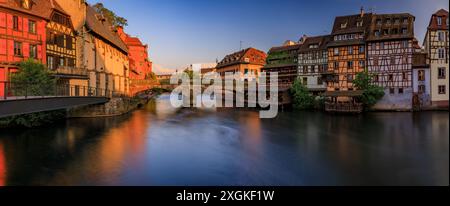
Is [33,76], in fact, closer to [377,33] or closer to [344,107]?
[344,107]

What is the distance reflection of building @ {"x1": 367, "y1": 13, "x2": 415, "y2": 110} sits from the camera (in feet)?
63.5

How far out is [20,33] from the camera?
1323 cm

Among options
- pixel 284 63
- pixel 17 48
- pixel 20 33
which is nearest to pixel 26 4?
pixel 20 33

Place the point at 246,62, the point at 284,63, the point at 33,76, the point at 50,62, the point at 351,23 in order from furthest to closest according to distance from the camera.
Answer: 1. the point at 246,62
2. the point at 284,63
3. the point at 351,23
4. the point at 50,62
5. the point at 33,76

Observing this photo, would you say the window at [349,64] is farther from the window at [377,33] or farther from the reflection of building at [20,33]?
the reflection of building at [20,33]

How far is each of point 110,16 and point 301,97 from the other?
20.4m

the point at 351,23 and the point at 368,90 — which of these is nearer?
the point at 368,90

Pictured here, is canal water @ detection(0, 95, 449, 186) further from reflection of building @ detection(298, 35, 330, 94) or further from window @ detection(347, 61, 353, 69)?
reflection of building @ detection(298, 35, 330, 94)

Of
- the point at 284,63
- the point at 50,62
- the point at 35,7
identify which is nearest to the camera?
the point at 35,7

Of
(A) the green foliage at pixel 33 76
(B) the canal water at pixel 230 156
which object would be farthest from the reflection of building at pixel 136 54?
(B) the canal water at pixel 230 156

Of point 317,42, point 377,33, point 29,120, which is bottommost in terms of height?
point 29,120

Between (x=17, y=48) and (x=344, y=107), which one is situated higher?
(x=17, y=48)

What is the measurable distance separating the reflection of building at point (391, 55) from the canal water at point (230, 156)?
784 cm
